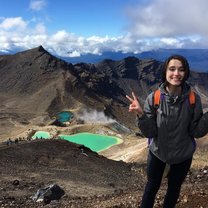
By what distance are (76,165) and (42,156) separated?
2621 millimetres

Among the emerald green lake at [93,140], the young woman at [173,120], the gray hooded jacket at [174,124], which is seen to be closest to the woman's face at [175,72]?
the young woman at [173,120]

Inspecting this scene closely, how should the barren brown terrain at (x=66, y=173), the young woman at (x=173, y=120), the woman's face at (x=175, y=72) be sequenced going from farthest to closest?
the barren brown terrain at (x=66, y=173) < the woman's face at (x=175, y=72) < the young woman at (x=173, y=120)

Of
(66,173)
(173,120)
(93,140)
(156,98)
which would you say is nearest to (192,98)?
(173,120)

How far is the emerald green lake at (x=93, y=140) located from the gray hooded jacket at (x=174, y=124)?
75523 millimetres

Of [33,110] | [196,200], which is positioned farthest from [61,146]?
[33,110]

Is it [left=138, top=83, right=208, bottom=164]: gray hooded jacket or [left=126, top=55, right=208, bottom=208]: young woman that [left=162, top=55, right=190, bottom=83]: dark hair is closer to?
[left=126, top=55, right=208, bottom=208]: young woman

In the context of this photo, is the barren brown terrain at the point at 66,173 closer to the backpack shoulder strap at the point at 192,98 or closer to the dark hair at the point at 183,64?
the dark hair at the point at 183,64

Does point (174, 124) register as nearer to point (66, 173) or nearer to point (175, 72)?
point (175, 72)

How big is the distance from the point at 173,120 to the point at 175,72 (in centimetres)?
77

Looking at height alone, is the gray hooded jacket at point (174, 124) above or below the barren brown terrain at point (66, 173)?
above

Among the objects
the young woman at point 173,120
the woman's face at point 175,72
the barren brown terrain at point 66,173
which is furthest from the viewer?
the barren brown terrain at point 66,173

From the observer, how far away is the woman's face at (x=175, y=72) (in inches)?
284

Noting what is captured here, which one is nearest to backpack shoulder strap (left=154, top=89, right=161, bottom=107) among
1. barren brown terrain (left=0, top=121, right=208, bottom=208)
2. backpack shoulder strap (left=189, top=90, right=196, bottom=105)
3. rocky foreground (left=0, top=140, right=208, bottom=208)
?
backpack shoulder strap (left=189, top=90, right=196, bottom=105)

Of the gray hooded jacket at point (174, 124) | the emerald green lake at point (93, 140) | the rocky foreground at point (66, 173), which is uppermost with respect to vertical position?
the gray hooded jacket at point (174, 124)
